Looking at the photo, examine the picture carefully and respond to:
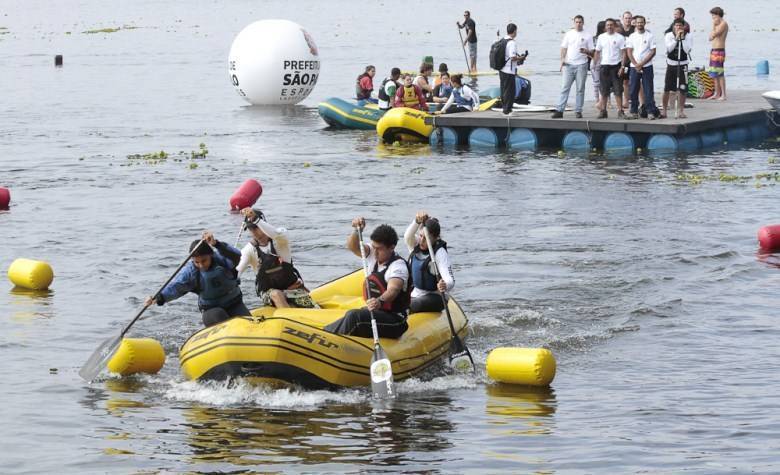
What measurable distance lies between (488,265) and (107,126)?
19.0 meters

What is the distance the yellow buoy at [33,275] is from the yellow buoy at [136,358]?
14.5ft

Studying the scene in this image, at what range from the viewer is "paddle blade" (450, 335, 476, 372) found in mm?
13617

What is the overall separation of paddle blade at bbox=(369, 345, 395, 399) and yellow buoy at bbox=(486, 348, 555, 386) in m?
1.29

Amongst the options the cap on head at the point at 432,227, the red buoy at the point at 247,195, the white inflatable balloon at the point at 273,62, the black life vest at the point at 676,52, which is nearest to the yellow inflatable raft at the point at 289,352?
the cap on head at the point at 432,227

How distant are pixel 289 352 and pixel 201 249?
64.7 inches

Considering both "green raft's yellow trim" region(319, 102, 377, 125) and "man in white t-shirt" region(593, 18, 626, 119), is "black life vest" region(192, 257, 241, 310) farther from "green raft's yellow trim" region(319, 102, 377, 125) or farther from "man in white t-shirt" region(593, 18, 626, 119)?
"green raft's yellow trim" region(319, 102, 377, 125)

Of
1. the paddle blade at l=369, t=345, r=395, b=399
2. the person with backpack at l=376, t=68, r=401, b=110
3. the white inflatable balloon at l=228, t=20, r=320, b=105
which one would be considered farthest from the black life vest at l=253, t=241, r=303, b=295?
the white inflatable balloon at l=228, t=20, r=320, b=105

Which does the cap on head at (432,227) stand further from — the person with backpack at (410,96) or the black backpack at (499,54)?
the person with backpack at (410,96)

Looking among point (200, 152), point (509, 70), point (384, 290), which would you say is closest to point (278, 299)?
point (384, 290)

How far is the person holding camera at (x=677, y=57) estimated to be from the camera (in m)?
25.6

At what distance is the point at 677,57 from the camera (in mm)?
26062

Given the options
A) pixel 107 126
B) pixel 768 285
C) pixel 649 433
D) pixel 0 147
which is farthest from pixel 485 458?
pixel 107 126

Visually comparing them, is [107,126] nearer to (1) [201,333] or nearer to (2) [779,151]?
(2) [779,151]

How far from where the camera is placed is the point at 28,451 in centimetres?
1158
